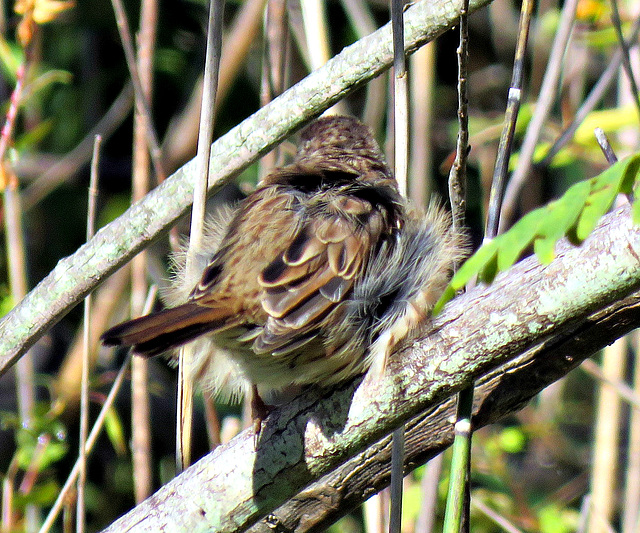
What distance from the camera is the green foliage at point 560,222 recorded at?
44.7 inches

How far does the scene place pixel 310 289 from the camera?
6.36ft

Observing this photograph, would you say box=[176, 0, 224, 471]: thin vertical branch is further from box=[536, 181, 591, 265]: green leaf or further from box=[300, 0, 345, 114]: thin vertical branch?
box=[536, 181, 591, 265]: green leaf

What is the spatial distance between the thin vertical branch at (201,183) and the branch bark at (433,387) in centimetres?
32

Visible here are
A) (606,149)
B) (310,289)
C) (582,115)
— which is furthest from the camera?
(582,115)

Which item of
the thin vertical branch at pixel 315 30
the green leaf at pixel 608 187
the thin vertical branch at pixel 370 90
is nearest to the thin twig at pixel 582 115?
the thin vertical branch at pixel 315 30

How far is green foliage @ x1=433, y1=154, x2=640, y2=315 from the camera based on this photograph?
114 cm

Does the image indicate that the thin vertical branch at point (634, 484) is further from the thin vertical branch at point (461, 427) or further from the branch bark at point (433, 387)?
the thin vertical branch at point (461, 427)

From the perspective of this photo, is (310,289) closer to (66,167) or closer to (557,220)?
(557,220)

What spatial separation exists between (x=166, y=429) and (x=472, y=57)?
9.95 ft

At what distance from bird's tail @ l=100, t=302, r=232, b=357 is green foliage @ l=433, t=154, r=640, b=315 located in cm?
70

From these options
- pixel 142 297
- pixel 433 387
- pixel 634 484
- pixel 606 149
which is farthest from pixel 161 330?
pixel 634 484

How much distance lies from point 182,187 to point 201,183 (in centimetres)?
11

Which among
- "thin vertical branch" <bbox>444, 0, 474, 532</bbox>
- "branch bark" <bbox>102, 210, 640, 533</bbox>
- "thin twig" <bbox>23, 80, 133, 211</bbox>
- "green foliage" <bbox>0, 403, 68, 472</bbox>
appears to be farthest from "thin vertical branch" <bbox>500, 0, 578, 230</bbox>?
"thin twig" <bbox>23, 80, 133, 211</bbox>

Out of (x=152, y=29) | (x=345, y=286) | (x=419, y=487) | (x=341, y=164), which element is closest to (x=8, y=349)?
(x=345, y=286)
